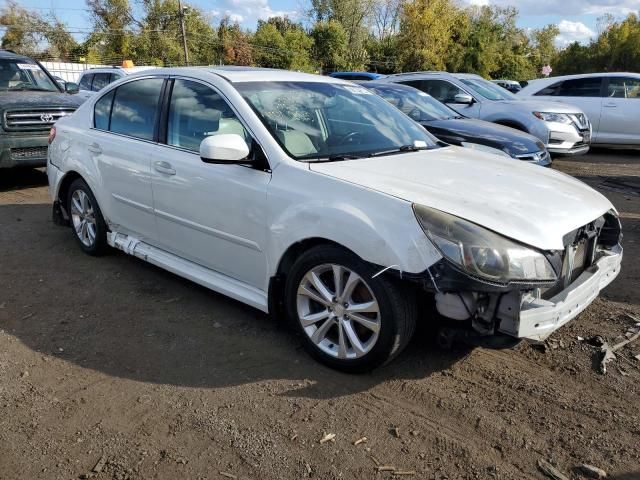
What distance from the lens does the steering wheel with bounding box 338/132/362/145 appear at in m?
3.83

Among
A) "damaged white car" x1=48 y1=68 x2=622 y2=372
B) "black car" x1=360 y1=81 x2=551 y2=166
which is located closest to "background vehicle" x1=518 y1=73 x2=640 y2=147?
"black car" x1=360 y1=81 x2=551 y2=166

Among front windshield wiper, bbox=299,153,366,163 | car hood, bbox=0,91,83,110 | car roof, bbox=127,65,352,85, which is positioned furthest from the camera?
car hood, bbox=0,91,83,110

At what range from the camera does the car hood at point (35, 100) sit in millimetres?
7934

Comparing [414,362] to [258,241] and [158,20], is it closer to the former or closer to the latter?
[258,241]

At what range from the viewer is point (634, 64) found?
5097 cm

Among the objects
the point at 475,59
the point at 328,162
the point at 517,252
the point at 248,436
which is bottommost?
the point at 248,436

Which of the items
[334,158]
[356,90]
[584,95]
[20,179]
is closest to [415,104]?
[356,90]

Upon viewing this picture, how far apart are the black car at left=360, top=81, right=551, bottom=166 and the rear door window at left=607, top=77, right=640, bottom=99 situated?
17.3ft

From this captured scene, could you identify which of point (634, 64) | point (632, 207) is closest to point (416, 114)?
point (632, 207)

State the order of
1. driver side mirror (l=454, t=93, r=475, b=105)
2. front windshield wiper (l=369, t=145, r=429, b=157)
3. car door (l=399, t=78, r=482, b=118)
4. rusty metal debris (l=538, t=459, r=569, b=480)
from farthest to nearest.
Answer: car door (l=399, t=78, r=482, b=118) < driver side mirror (l=454, t=93, r=475, b=105) < front windshield wiper (l=369, t=145, r=429, b=157) < rusty metal debris (l=538, t=459, r=569, b=480)

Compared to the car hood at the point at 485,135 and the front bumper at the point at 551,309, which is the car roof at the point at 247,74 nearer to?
the front bumper at the point at 551,309

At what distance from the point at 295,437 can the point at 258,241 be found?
1234 mm

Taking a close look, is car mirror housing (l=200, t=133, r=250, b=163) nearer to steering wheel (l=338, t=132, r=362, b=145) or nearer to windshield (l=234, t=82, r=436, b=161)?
windshield (l=234, t=82, r=436, b=161)

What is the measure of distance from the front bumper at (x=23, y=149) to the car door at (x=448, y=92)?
6.74 metres
